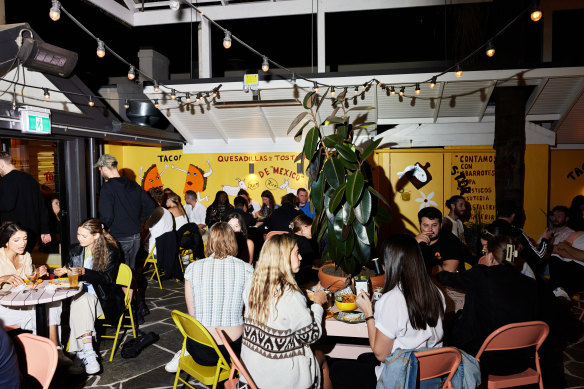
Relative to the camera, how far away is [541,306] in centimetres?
274

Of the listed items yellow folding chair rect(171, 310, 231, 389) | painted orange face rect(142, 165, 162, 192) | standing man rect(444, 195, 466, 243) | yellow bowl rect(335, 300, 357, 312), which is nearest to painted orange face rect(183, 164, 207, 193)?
painted orange face rect(142, 165, 162, 192)

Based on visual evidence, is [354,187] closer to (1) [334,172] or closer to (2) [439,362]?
(1) [334,172]

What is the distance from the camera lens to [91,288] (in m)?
4.20

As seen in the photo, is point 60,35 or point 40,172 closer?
point 40,172

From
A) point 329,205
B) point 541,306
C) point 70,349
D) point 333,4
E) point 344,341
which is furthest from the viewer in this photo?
point 333,4

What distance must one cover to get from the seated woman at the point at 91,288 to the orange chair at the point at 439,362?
322 cm

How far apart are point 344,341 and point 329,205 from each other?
1872mm

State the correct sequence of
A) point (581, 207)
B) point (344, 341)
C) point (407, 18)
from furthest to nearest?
point (407, 18), point (581, 207), point (344, 341)

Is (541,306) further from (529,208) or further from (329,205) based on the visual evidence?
(529,208)

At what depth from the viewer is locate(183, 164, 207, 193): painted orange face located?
988 centimetres

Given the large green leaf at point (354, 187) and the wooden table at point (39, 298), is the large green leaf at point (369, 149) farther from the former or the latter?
the wooden table at point (39, 298)

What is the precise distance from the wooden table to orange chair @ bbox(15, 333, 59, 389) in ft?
3.29

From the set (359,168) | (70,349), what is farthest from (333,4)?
(70,349)

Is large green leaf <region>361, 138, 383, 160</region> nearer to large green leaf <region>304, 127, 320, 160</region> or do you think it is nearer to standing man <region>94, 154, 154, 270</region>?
large green leaf <region>304, 127, 320, 160</region>
